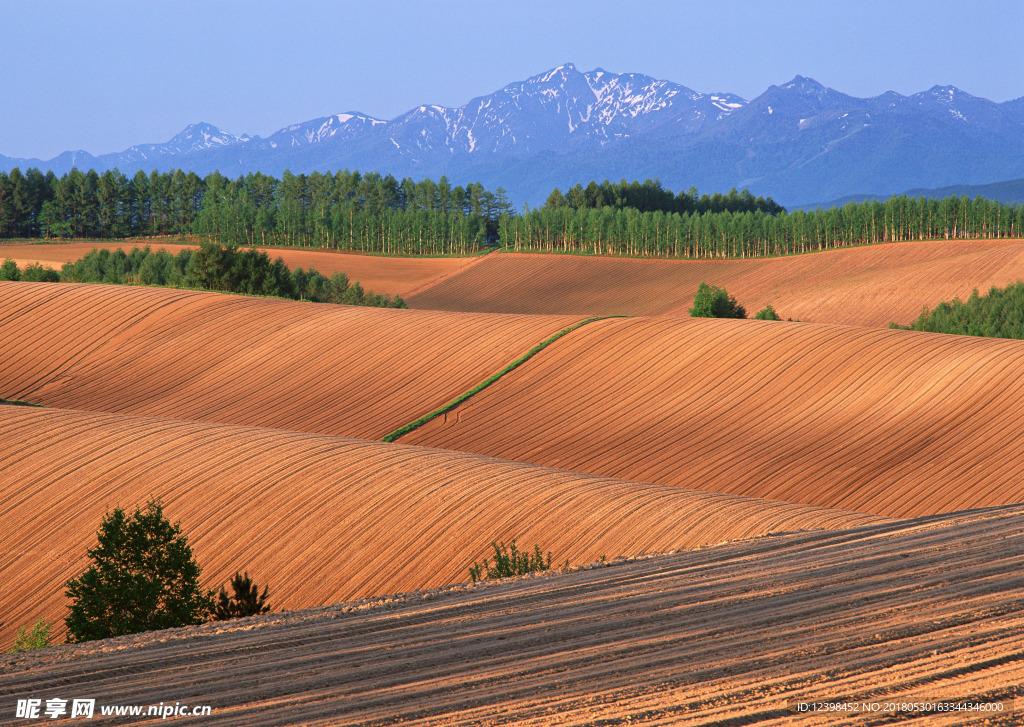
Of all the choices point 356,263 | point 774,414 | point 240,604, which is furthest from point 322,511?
point 356,263

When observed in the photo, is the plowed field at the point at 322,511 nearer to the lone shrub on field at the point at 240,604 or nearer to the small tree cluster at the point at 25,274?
the lone shrub on field at the point at 240,604

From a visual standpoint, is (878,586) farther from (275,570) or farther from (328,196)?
(328,196)

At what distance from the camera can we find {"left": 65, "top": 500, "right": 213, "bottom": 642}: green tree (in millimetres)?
12500

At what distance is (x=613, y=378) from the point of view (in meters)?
35.5

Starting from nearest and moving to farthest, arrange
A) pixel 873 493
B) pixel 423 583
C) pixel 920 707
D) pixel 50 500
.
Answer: pixel 920 707 < pixel 423 583 < pixel 50 500 < pixel 873 493

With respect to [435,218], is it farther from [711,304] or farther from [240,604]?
[240,604]

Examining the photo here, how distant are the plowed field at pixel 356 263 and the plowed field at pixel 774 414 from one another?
180 feet

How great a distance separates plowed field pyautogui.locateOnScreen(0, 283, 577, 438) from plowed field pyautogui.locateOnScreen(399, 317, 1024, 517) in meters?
2.70

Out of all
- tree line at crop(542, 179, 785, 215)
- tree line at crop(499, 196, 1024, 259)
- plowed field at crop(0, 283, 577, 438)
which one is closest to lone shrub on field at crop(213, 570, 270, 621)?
plowed field at crop(0, 283, 577, 438)

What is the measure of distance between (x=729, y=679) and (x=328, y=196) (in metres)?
133

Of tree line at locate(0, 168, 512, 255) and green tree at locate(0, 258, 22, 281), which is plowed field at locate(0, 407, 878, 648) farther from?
tree line at locate(0, 168, 512, 255)

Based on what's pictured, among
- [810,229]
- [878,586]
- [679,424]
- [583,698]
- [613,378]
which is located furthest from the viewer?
[810,229]

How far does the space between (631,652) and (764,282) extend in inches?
3235

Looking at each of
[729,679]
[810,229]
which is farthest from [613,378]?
[810,229]
